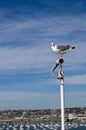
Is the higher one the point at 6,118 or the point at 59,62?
the point at 6,118

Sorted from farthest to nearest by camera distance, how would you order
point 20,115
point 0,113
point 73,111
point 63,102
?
point 20,115, point 0,113, point 73,111, point 63,102

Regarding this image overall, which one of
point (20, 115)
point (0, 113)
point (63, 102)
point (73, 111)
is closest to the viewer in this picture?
point (63, 102)

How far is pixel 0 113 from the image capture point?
589 feet

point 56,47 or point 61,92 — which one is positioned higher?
point 56,47

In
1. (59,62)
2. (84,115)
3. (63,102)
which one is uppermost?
(84,115)

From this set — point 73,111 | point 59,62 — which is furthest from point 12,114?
point 59,62

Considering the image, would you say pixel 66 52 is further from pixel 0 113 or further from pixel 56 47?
pixel 0 113

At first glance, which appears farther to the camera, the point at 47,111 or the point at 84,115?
the point at 47,111

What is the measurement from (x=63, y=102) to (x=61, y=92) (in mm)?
116

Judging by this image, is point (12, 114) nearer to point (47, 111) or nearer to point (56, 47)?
point (47, 111)

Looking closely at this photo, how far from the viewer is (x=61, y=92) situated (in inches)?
214

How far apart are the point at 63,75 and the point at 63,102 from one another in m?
0.32

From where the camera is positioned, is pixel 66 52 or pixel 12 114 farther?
pixel 12 114

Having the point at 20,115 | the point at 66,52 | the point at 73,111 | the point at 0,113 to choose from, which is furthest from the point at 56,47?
the point at 20,115
